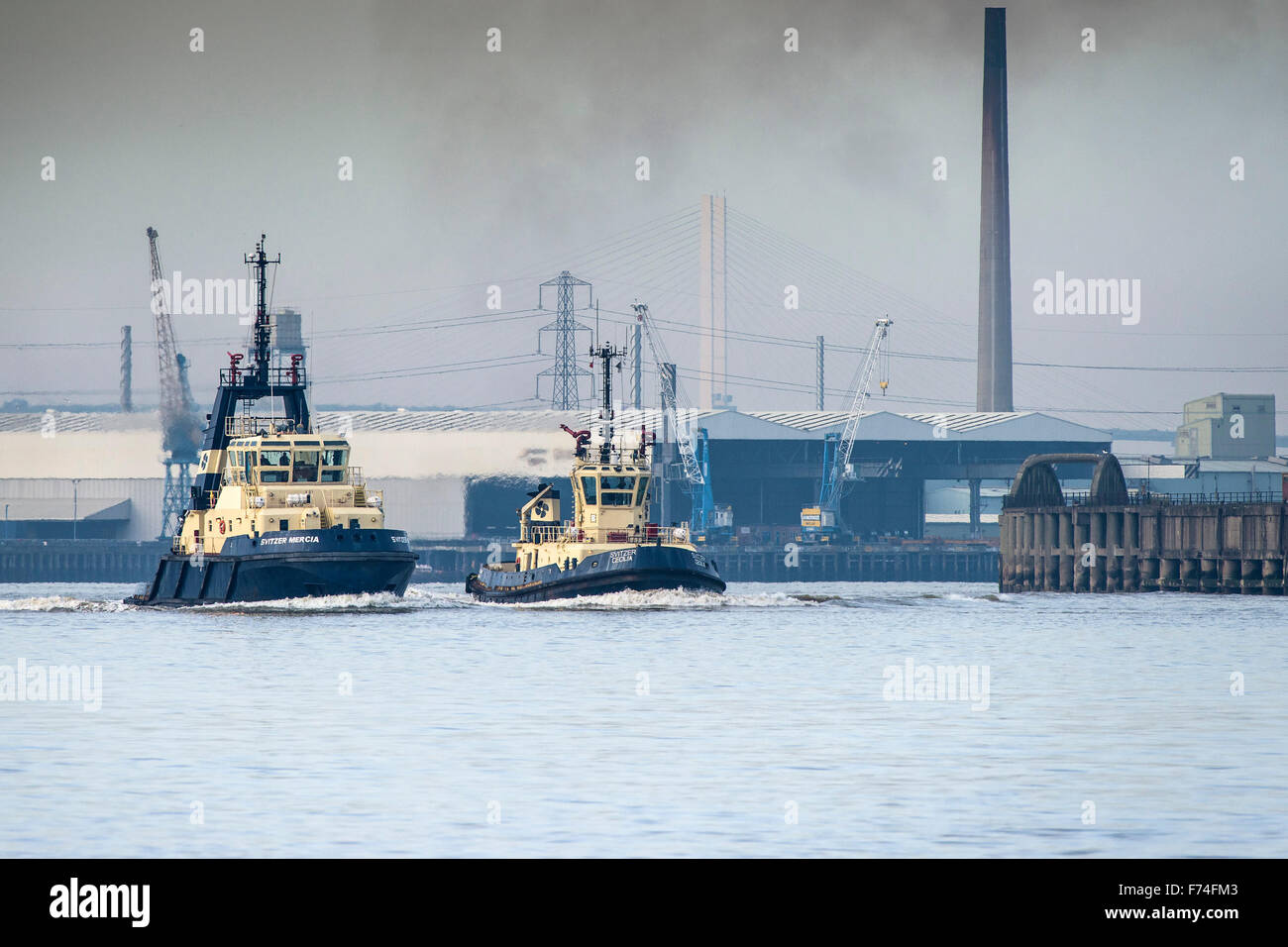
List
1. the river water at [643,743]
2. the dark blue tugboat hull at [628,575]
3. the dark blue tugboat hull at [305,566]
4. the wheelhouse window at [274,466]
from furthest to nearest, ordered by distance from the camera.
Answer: the dark blue tugboat hull at [628,575] < the wheelhouse window at [274,466] < the dark blue tugboat hull at [305,566] < the river water at [643,743]

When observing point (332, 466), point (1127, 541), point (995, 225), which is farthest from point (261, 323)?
point (995, 225)

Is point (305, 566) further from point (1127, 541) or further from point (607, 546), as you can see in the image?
point (1127, 541)

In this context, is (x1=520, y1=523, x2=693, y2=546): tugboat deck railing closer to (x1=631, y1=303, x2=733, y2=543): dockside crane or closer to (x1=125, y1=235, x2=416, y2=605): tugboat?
(x1=125, y1=235, x2=416, y2=605): tugboat

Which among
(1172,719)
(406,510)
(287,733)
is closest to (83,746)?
Answer: (287,733)

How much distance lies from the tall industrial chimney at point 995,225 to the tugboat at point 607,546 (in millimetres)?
107713

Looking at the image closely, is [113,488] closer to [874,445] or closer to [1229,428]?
[874,445]

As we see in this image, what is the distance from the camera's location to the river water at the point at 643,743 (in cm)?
2491

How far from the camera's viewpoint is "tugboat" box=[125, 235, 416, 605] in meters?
75.3

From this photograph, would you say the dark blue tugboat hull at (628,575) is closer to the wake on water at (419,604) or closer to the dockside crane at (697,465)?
the wake on water at (419,604)

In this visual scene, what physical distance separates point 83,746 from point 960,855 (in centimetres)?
1793

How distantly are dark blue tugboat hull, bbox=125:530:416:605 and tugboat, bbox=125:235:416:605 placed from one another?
39 mm

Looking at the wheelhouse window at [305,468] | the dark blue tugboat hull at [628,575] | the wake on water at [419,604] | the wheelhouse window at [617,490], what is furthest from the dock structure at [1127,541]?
the wheelhouse window at [305,468]

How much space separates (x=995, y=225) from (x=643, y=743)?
519ft

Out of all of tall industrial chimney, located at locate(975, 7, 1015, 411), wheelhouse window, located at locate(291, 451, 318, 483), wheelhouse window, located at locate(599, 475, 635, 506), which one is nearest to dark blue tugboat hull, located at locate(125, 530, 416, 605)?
wheelhouse window, located at locate(291, 451, 318, 483)
